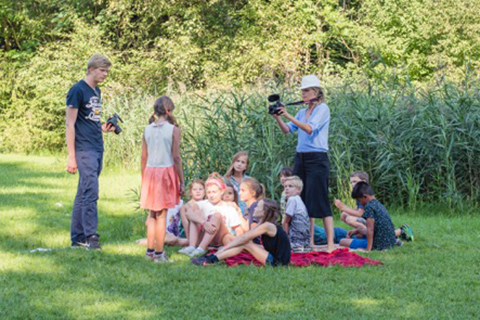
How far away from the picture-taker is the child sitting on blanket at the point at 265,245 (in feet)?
21.9

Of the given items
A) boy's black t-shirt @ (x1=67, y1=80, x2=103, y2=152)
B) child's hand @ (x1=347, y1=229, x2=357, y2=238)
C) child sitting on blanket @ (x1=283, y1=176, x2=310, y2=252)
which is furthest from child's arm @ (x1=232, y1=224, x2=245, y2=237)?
boy's black t-shirt @ (x1=67, y1=80, x2=103, y2=152)

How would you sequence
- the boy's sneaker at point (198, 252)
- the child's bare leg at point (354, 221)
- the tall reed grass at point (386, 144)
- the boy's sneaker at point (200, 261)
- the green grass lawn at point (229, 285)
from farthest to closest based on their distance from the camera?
the tall reed grass at point (386, 144) → the child's bare leg at point (354, 221) → the boy's sneaker at point (198, 252) → the boy's sneaker at point (200, 261) → the green grass lawn at point (229, 285)

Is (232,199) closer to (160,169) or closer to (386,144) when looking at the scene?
(160,169)

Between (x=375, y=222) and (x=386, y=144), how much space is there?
284 centimetres

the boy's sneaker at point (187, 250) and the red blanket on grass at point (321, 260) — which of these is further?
the boy's sneaker at point (187, 250)

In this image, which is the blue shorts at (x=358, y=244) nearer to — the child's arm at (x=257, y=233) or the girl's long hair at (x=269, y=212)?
the girl's long hair at (x=269, y=212)

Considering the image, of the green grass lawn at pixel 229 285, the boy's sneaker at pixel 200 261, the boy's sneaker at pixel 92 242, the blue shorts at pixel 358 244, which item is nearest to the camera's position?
the green grass lawn at pixel 229 285

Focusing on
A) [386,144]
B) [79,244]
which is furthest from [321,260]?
[386,144]

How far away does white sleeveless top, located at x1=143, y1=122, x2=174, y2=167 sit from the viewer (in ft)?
21.9

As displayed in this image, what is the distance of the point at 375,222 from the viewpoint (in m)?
7.50


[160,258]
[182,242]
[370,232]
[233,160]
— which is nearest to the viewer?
[160,258]

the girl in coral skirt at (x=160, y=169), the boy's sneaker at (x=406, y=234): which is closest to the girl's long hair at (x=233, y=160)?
the girl in coral skirt at (x=160, y=169)

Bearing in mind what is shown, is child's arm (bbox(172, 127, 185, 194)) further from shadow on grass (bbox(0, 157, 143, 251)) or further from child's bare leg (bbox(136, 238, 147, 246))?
shadow on grass (bbox(0, 157, 143, 251))

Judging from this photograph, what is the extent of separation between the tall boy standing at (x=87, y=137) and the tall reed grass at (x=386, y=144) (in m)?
2.81
